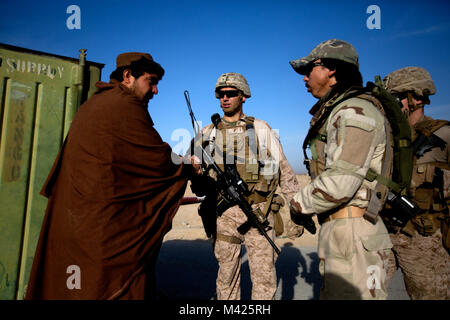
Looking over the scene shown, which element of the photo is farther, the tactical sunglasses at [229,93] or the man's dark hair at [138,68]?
the tactical sunglasses at [229,93]

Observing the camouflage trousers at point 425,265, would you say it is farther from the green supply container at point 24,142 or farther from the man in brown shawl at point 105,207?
the green supply container at point 24,142

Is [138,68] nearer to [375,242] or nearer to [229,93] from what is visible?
[229,93]

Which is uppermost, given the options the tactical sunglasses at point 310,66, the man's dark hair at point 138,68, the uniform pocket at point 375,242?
the man's dark hair at point 138,68

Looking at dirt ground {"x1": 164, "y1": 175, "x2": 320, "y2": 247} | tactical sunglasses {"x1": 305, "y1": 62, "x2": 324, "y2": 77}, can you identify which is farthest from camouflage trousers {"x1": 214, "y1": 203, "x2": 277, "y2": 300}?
tactical sunglasses {"x1": 305, "y1": 62, "x2": 324, "y2": 77}

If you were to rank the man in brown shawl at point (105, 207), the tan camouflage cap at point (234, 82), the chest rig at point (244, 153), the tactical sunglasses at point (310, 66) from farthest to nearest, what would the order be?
the tan camouflage cap at point (234, 82)
the chest rig at point (244, 153)
the tactical sunglasses at point (310, 66)
the man in brown shawl at point (105, 207)

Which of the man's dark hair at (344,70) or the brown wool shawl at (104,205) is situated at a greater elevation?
the man's dark hair at (344,70)

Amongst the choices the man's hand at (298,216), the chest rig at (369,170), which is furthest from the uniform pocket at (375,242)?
the man's hand at (298,216)

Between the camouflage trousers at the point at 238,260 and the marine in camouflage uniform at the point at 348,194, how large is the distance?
131 cm

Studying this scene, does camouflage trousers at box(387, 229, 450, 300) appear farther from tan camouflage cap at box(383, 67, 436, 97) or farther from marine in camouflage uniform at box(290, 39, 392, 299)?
tan camouflage cap at box(383, 67, 436, 97)

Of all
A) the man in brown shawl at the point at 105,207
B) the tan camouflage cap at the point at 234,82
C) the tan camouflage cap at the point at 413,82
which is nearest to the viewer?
the man in brown shawl at the point at 105,207

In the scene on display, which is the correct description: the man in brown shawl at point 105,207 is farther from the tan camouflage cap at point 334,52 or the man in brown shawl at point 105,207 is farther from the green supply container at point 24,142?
the tan camouflage cap at point 334,52

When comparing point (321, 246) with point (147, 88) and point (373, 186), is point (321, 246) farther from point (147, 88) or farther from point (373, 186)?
point (147, 88)

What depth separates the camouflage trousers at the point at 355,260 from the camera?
173 cm
